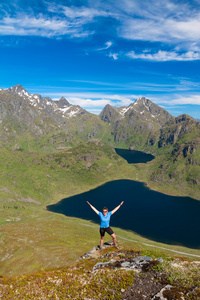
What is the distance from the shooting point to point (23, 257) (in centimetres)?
14212

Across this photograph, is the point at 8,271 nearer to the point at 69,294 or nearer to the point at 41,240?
the point at 41,240

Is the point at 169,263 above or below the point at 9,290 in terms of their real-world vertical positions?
above

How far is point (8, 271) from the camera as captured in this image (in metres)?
126

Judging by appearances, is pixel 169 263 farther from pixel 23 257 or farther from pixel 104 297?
pixel 23 257

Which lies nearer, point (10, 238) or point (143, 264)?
point (143, 264)

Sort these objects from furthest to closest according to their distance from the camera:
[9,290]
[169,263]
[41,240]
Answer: [41,240] < [169,263] < [9,290]

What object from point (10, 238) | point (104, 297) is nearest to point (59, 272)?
point (104, 297)

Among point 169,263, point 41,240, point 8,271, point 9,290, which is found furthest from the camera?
point 41,240

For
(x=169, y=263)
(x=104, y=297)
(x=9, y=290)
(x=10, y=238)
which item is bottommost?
(x=10, y=238)

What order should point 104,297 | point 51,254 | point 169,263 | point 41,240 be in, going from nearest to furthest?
point 104,297
point 169,263
point 51,254
point 41,240

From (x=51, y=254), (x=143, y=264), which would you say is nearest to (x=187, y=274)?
(x=143, y=264)

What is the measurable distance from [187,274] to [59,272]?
14265 millimetres

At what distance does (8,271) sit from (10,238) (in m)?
63.8

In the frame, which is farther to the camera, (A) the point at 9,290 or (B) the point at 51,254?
(B) the point at 51,254
